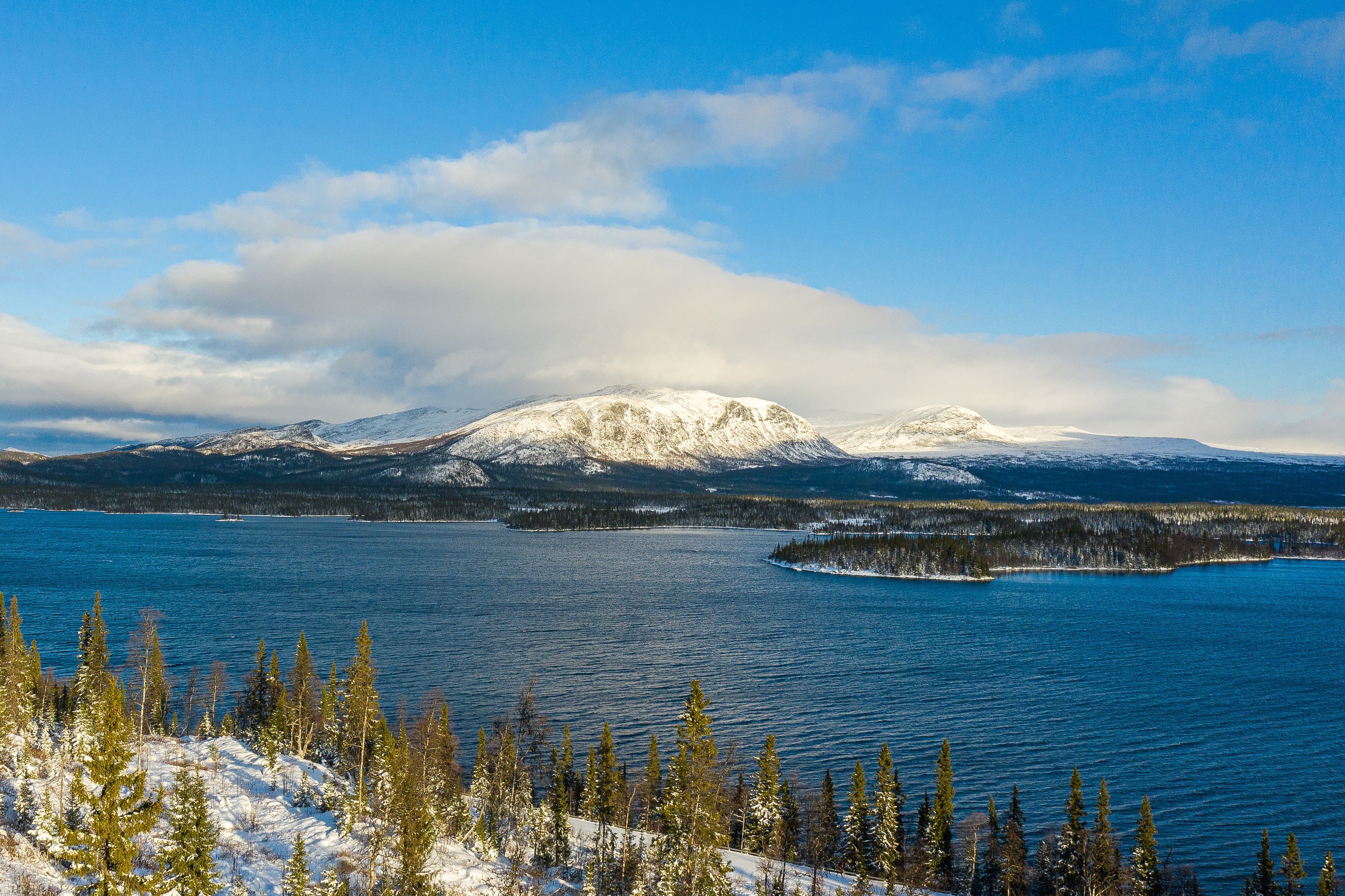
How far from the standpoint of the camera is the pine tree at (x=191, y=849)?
29.3 meters

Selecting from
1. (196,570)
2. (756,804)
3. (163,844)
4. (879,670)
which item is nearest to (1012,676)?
(879,670)

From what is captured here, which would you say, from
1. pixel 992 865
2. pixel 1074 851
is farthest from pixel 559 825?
pixel 1074 851

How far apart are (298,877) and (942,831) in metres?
33.2

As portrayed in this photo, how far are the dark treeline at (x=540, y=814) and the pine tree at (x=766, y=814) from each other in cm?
12

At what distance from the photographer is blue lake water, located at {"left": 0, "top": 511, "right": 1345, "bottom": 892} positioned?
190ft

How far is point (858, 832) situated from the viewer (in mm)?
46281

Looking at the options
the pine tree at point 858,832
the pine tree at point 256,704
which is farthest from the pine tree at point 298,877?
the pine tree at point 256,704

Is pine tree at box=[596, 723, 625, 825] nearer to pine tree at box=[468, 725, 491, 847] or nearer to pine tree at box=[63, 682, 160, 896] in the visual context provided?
pine tree at box=[468, 725, 491, 847]

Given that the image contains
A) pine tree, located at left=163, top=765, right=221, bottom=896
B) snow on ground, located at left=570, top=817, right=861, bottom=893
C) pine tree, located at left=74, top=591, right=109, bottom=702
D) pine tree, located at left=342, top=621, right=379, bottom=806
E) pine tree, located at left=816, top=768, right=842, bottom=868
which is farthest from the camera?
pine tree, located at left=74, top=591, right=109, bottom=702

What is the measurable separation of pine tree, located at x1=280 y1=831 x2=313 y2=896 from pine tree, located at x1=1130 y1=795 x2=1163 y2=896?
38.1 m

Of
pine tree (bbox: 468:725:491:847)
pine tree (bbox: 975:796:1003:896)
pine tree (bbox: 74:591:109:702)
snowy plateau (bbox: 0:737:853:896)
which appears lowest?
pine tree (bbox: 975:796:1003:896)

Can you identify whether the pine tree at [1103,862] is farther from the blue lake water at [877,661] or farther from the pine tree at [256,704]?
the pine tree at [256,704]

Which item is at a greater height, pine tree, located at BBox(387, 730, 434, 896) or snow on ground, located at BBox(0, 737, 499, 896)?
pine tree, located at BBox(387, 730, 434, 896)

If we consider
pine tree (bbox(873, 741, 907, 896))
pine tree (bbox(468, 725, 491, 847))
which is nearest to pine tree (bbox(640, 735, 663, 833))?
pine tree (bbox(468, 725, 491, 847))
